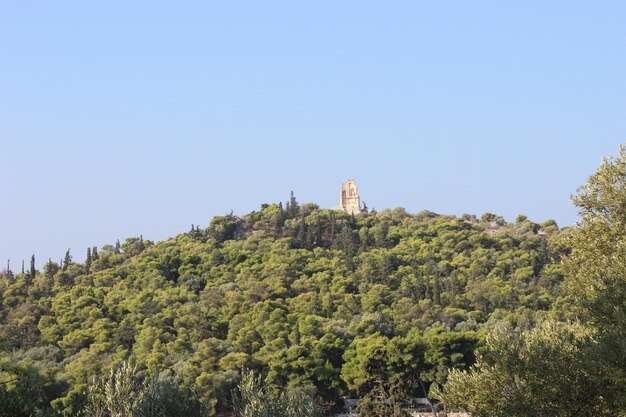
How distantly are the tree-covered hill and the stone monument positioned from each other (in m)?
5.48

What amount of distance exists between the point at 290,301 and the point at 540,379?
55.8 m

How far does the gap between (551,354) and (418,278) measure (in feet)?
205

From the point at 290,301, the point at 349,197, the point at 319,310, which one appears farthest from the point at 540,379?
the point at 349,197

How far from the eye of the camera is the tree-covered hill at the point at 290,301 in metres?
58.2

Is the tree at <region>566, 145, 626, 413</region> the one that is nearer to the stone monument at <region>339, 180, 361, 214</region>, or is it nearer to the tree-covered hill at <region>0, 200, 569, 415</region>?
the tree-covered hill at <region>0, 200, 569, 415</region>

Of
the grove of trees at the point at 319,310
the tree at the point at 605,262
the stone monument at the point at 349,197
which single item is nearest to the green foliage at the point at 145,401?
the grove of trees at the point at 319,310

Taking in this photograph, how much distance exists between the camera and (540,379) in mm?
20734

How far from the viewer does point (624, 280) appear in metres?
19.4

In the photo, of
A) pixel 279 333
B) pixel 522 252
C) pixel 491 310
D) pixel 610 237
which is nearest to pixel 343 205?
pixel 522 252

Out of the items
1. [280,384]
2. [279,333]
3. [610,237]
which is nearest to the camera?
[610,237]

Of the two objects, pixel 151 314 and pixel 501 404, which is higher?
pixel 151 314

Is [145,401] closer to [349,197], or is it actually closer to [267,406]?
[267,406]

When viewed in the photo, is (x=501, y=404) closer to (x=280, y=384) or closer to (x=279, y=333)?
(x=280, y=384)

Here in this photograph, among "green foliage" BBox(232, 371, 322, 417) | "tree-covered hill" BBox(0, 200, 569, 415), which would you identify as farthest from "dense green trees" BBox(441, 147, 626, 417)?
"tree-covered hill" BBox(0, 200, 569, 415)
